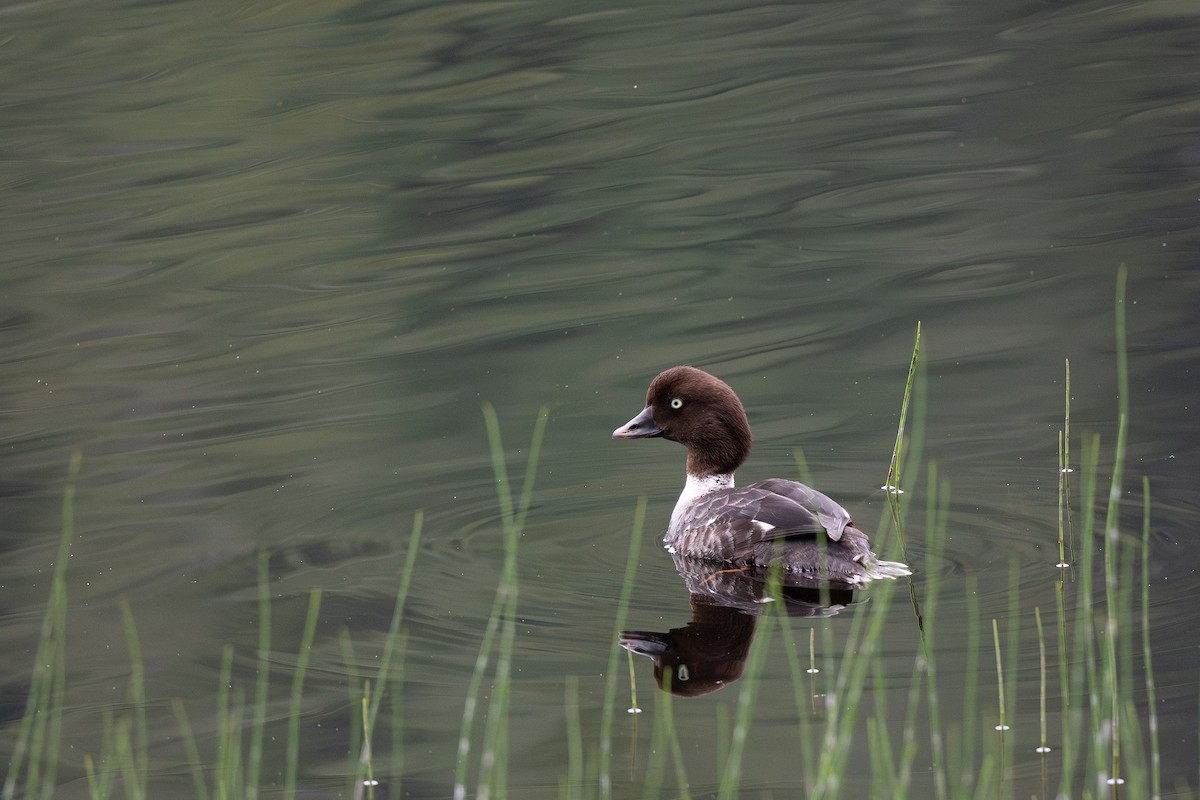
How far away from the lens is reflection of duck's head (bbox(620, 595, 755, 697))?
5.89m

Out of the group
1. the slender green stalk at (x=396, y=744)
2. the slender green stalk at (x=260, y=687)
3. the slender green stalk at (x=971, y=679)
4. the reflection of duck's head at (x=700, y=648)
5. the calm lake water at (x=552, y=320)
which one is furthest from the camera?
the calm lake water at (x=552, y=320)

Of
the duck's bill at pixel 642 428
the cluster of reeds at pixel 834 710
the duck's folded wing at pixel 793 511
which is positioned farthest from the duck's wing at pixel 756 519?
the duck's bill at pixel 642 428

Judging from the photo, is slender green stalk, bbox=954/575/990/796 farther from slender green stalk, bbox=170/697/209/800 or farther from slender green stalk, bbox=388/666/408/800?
slender green stalk, bbox=170/697/209/800

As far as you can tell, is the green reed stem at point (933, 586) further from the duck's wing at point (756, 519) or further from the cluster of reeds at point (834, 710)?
the duck's wing at point (756, 519)

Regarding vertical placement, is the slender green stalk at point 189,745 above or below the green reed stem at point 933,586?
below

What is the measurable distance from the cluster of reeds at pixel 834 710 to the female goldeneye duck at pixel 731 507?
0.24 meters

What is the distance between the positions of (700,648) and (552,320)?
4703 mm

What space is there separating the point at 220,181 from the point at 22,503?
256 inches

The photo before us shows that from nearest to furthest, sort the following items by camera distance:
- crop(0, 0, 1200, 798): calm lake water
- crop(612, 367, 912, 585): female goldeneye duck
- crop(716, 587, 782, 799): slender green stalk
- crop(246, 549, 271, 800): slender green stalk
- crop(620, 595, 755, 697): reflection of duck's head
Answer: crop(716, 587, 782, 799): slender green stalk, crop(246, 549, 271, 800): slender green stalk, crop(620, 595, 755, 697): reflection of duck's head, crop(0, 0, 1200, 798): calm lake water, crop(612, 367, 912, 585): female goldeneye duck

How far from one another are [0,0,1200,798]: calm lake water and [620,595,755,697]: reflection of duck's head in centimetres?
11

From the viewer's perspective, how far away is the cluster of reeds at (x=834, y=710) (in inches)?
169

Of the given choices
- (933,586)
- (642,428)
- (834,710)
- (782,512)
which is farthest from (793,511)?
(834,710)

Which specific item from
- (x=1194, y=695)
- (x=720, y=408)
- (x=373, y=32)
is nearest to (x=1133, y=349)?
(x=720, y=408)

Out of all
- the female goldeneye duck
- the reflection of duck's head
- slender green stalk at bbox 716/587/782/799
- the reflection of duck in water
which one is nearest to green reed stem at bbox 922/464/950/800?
the female goldeneye duck
